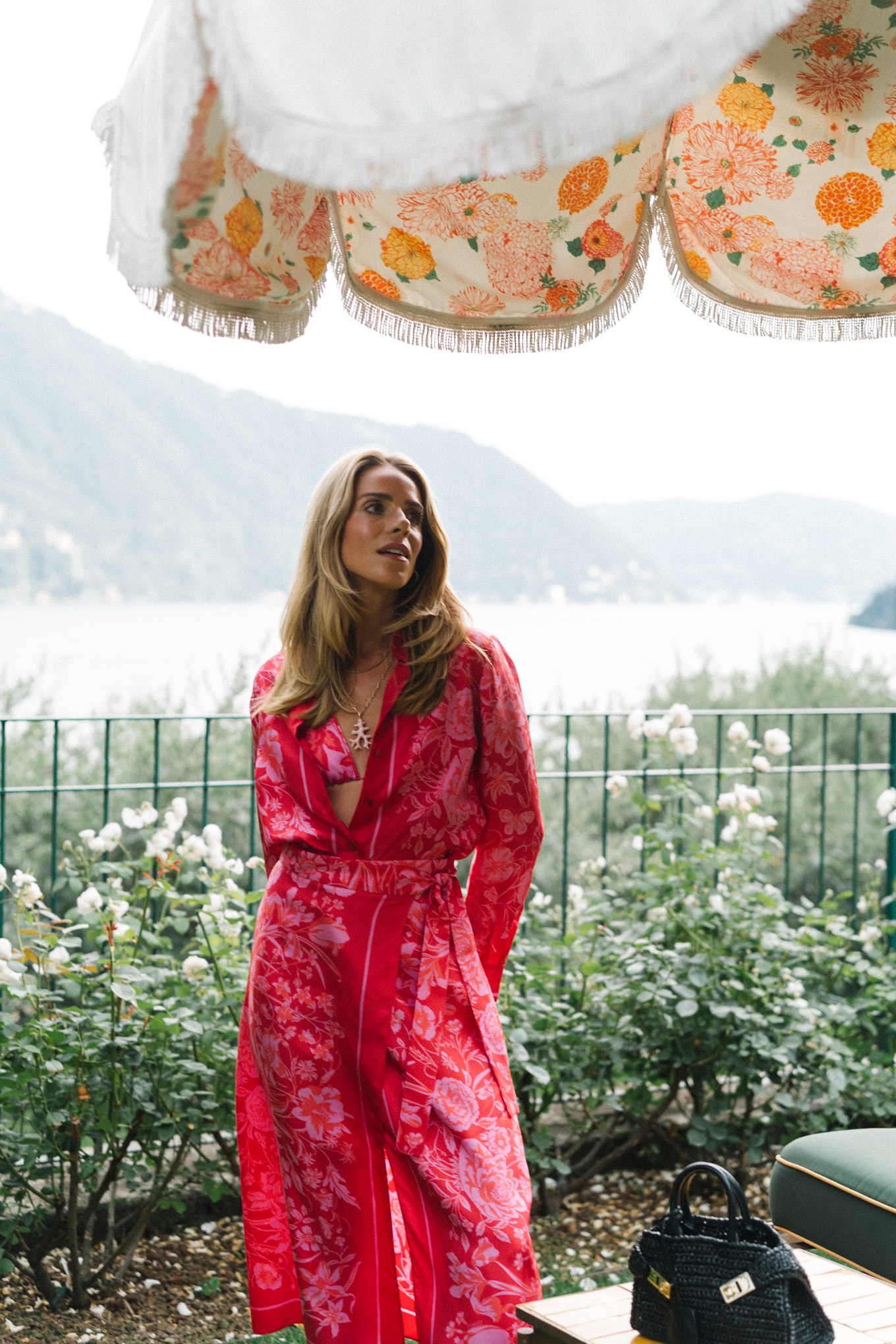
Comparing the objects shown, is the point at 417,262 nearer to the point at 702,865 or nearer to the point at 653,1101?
the point at 702,865

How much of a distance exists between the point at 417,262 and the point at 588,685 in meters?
4.92

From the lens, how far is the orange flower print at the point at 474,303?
7.67 feet

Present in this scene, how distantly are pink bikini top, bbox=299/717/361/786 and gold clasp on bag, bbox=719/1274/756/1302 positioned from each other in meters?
1.06

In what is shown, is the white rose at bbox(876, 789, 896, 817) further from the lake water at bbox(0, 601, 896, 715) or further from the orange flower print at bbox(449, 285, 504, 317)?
the lake water at bbox(0, 601, 896, 715)

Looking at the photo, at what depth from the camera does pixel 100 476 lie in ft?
42.0

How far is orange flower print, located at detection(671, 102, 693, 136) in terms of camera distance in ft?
7.22

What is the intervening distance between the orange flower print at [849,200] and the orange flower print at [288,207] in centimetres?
102

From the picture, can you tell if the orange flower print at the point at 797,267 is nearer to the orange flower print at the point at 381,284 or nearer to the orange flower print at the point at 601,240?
the orange flower print at the point at 601,240

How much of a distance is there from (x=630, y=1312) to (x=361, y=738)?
110 centimetres

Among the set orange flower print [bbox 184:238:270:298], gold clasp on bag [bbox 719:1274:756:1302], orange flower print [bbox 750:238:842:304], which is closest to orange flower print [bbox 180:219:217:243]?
orange flower print [bbox 184:238:270:298]

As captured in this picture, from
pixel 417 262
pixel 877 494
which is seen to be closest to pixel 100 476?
pixel 877 494

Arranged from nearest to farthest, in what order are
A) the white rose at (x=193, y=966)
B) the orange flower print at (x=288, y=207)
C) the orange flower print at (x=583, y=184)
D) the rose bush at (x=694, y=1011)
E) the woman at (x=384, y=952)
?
the orange flower print at (x=288, y=207)
the woman at (x=384, y=952)
the orange flower print at (x=583, y=184)
the white rose at (x=193, y=966)
the rose bush at (x=694, y=1011)

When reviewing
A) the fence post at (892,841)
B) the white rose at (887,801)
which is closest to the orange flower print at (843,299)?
the white rose at (887,801)

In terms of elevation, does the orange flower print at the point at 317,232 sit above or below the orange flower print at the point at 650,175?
below
